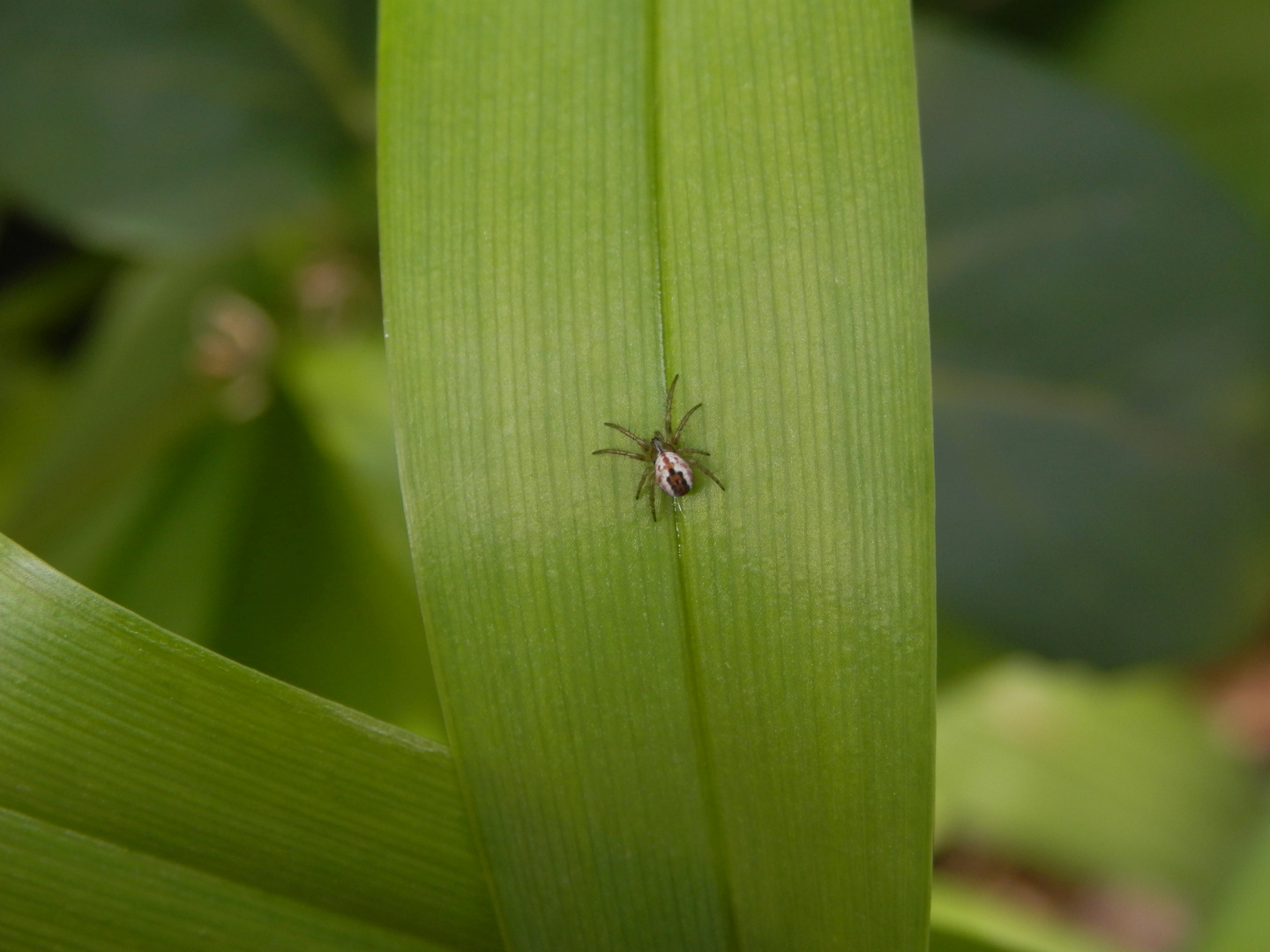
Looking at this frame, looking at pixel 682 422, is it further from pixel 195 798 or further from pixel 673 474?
pixel 195 798

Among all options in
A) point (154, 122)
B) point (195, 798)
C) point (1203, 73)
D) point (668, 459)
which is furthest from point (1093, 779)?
point (154, 122)

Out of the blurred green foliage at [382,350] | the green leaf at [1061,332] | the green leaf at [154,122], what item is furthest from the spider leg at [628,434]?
the green leaf at [154,122]

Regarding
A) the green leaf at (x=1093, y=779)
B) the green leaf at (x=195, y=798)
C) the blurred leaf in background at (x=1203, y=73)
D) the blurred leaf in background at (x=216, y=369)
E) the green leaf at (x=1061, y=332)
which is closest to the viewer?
the green leaf at (x=195, y=798)

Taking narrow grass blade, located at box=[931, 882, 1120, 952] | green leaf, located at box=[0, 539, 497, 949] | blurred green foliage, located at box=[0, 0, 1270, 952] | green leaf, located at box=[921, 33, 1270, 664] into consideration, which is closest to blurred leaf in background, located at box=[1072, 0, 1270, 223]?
blurred green foliage, located at box=[0, 0, 1270, 952]

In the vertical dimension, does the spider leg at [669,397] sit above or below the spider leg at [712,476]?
above

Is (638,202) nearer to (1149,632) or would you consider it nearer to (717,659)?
(717,659)

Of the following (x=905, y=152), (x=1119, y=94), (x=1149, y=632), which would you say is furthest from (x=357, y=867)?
(x=1119, y=94)

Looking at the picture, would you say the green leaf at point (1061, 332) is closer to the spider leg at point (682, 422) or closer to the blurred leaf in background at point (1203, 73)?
the blurred leaf in background at point (1203, 73)
